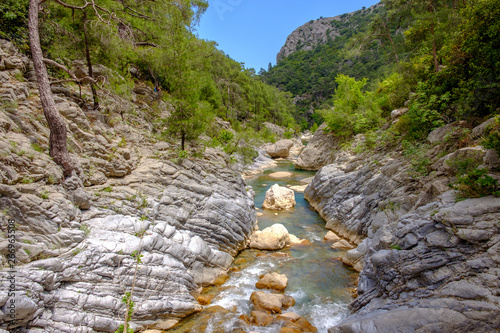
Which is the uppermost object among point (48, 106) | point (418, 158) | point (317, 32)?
point (317, 32)

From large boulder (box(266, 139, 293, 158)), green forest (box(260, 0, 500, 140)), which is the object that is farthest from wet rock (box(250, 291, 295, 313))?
large boulder (box(266, 139, 293, 158))

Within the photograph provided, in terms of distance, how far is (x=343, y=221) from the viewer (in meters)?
13.0

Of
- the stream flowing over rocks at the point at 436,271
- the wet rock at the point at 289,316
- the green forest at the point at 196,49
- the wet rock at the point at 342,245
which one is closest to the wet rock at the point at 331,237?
the wet rock at the point at 342,245

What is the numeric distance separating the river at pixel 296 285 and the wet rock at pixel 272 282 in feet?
0.77

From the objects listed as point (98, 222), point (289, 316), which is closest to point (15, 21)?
point (98, 222)

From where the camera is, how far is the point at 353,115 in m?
23.8

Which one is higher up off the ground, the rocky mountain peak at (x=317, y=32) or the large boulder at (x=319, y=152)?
the rocky mountain peak at (x=317, y=32)

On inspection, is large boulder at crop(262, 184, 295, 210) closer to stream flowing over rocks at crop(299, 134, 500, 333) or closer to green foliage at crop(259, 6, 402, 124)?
stream flowing over rocks at crop(299, 134, 500, 333)

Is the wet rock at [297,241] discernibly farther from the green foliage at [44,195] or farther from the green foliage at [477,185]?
the green foliage at [44,195]

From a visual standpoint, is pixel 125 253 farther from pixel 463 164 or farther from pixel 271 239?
pixel 463 164

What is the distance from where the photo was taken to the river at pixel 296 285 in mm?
6836

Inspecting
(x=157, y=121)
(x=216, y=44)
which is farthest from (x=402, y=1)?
(x=216, y=44)

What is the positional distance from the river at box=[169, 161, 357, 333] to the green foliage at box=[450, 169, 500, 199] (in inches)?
194

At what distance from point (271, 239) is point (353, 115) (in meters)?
18.1
